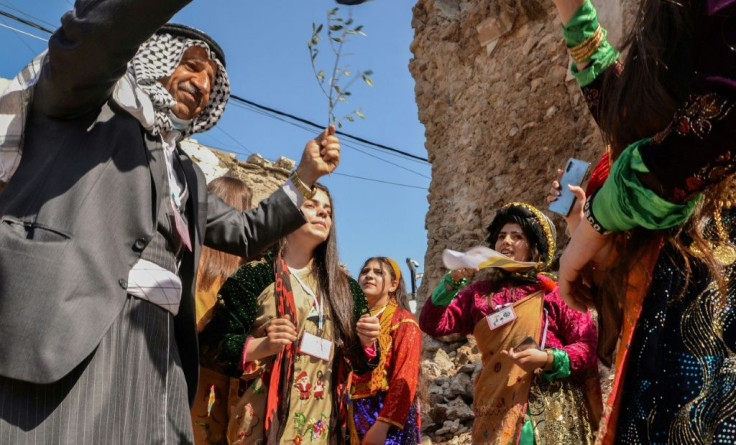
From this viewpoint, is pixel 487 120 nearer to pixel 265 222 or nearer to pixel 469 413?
pixel 469 413

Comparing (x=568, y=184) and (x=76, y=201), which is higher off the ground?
(x=568, y=184)

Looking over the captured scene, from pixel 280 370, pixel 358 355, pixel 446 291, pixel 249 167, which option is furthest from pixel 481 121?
pixel 249 167

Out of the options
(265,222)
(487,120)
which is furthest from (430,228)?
(265,222)

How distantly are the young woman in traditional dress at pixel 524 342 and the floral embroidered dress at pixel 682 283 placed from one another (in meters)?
1.97

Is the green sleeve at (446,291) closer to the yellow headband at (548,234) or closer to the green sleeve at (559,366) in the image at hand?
the yellow headband at (548,234)

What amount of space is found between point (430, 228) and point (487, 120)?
52.2 inches

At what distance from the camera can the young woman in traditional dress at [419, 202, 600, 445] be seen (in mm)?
3519

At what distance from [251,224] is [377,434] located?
1.88m

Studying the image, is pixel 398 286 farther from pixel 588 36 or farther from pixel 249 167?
pixel 249 167

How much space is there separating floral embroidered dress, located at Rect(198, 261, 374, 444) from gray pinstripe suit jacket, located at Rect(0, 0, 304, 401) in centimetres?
150

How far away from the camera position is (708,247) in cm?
148

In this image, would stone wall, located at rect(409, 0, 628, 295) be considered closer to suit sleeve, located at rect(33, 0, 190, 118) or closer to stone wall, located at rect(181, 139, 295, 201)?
suit sleeve, located at rect(33, 0, 190, 118)

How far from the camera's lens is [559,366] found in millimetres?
3527

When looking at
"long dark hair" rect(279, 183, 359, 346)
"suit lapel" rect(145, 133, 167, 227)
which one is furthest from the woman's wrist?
"suit lapel" rect(145, 133, 167, 227)
